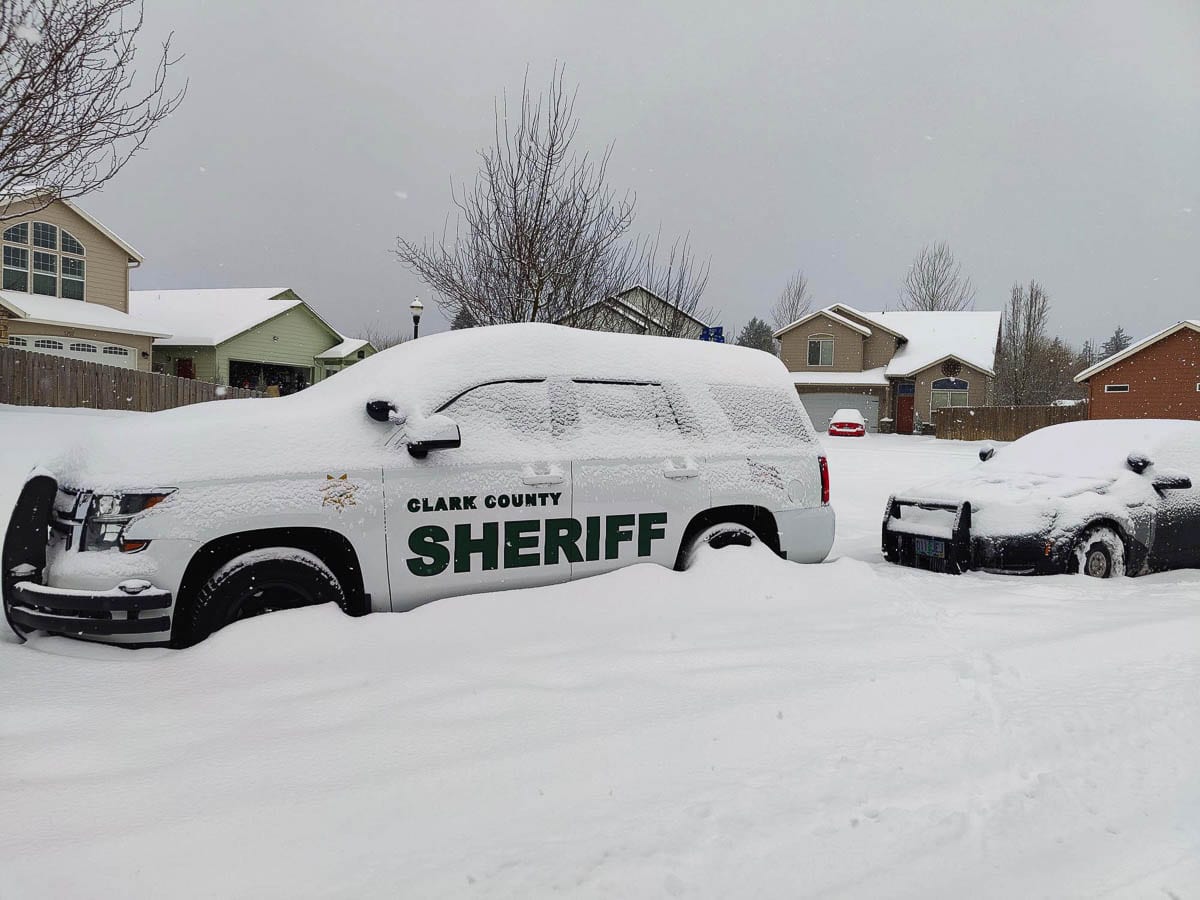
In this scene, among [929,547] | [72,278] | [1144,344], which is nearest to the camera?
[929,547]

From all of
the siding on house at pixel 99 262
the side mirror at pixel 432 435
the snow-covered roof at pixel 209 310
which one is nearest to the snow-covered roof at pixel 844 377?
the snow-covered roof at pixel 209 310

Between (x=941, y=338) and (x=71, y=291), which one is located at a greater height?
(x=941, y=338)

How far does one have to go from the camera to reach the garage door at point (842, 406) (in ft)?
127

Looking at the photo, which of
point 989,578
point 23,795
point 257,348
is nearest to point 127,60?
point 23,795

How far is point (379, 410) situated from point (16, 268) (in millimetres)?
26531

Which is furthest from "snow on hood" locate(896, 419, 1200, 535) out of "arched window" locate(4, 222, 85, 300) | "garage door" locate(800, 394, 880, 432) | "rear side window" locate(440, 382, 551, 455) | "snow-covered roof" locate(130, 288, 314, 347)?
"garage door" locate(800, 394, 880, 432)

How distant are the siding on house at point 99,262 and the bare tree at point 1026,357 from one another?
44036 millimetres

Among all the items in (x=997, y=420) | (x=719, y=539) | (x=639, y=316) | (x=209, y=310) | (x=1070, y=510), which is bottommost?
(x=719, y=539)

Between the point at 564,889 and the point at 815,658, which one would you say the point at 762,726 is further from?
the point at 564,889

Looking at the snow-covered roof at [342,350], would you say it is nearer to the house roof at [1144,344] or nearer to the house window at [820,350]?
the house window at [820,350]

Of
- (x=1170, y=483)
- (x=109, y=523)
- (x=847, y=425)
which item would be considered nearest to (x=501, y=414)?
(x=109, y=523)

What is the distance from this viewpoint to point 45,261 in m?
23.8

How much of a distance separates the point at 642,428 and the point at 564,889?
3043 millimetres

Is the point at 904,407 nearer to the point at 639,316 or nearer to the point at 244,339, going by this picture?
the point at 639,316
